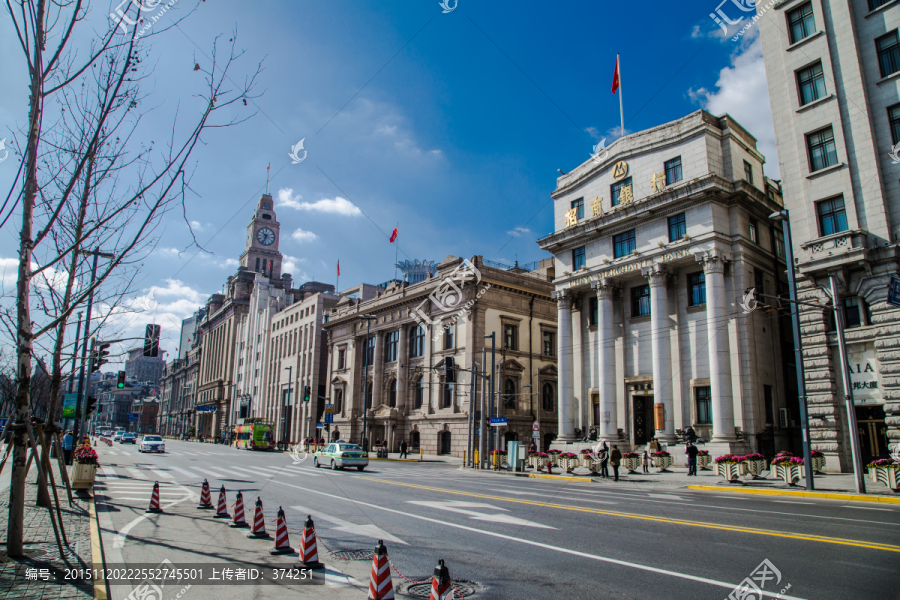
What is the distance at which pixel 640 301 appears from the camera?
35719mm

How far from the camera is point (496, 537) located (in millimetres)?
9664

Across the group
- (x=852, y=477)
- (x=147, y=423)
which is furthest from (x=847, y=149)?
(x=147, y=423)

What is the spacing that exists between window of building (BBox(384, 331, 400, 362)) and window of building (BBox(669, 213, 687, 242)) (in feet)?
100

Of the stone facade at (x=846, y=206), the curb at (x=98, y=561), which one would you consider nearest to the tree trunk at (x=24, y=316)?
the curb at (x=98, y=561)

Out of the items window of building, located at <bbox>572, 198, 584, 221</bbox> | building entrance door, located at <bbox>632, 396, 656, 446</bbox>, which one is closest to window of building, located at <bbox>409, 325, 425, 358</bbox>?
window of building, located at <bbox>572, 198, 584, 221</bbox>

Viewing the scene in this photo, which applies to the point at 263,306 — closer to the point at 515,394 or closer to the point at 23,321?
the point at 515,394

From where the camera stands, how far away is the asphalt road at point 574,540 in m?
6.66

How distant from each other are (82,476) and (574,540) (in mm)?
13558

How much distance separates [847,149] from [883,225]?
4.04 meters

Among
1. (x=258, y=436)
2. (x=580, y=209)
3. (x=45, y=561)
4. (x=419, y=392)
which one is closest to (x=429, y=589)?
(x=45, y=561)

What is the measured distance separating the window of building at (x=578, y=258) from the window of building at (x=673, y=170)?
7506 millimetres

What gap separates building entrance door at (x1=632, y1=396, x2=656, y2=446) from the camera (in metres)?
34.5

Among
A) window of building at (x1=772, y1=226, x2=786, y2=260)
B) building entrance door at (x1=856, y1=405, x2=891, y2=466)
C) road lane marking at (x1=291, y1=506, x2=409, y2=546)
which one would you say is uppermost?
window of building at (x1=772, y1=226, x2=786, y2=260)

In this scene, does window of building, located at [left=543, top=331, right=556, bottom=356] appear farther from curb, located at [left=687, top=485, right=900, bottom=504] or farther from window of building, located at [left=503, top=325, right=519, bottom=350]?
curb, located at [left=687, top=485, right=900, bottom=504]
